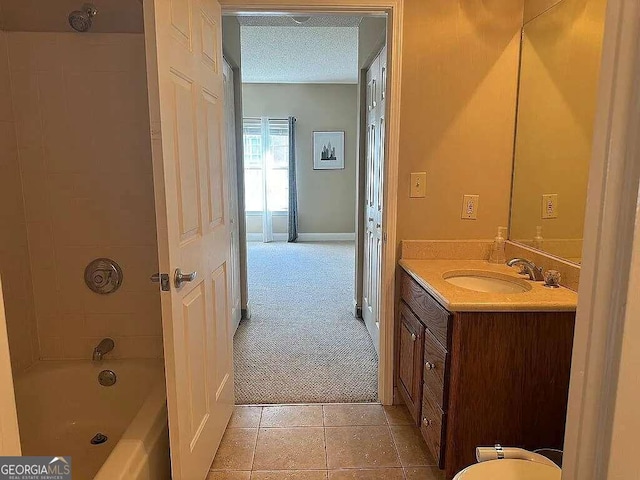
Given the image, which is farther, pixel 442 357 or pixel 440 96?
pixel 440 96

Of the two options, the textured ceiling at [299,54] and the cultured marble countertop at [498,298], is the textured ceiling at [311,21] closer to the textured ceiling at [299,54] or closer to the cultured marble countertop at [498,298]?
the textured ceiling at [299,54]

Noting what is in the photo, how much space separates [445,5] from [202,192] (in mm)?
1488

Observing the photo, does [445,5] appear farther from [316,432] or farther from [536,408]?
[316,432]

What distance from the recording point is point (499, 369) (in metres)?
1.57

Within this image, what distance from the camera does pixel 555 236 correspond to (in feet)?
6.15

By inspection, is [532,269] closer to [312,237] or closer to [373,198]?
[373,198]

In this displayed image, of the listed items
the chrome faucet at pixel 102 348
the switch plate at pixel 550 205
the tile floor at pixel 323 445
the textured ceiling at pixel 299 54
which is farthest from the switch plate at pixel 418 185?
the textured ceiling at pixel 299 54

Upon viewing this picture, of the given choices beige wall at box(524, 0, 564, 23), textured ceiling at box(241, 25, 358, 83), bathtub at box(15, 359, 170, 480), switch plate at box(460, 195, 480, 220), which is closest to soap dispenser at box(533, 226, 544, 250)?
switch plate at box(460, 195, 480, 220)

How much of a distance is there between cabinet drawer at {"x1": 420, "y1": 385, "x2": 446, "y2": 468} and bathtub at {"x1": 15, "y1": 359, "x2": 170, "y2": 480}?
3.61 feet

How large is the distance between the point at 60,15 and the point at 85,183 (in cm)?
72

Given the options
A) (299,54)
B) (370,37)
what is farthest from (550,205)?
(299,54)

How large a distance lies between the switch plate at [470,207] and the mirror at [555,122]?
19 cm

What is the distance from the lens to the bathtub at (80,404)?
1.83m

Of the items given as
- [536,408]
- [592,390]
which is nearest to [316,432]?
[536,408]
